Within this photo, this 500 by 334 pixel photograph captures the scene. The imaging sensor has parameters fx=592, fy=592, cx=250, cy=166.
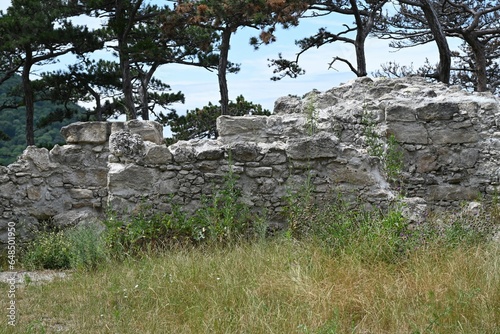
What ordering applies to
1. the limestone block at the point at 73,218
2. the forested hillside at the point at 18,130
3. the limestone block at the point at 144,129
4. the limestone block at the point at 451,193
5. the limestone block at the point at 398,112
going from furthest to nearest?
the forested hillside at the point at 18,130
the limestone block at the point at 451,193
the limestone block at the point at 73,218
the limestone block at the point at 398,112
the limestone block at the point at 144,129

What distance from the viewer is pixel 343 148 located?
7699 millimetres

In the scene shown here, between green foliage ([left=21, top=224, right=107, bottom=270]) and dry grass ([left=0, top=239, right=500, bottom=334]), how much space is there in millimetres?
951

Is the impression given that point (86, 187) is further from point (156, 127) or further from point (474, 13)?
point (474, 13)

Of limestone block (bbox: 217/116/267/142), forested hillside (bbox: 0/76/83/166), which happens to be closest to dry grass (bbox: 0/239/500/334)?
limestone block (bbox: 217/116/267/142)

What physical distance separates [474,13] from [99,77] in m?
13.2

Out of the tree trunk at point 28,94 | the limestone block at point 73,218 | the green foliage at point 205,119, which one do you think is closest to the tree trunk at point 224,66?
the green foliage at point 205,119

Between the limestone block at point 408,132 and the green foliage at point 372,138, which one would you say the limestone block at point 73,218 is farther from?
the limestone block at point 408,132

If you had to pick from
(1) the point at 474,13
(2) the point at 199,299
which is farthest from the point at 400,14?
(2) the point at 199,299

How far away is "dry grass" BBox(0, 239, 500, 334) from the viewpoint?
465 centimetres

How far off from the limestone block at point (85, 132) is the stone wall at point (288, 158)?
16mm

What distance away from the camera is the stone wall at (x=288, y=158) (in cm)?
773

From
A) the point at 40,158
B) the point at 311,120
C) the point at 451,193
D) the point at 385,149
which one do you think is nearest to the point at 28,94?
the point at 40,158

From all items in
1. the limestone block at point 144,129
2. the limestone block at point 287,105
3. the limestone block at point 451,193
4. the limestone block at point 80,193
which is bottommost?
the limestone block at point 451,193

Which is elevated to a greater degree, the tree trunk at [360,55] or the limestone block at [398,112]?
the tree trunk at [360,55]
